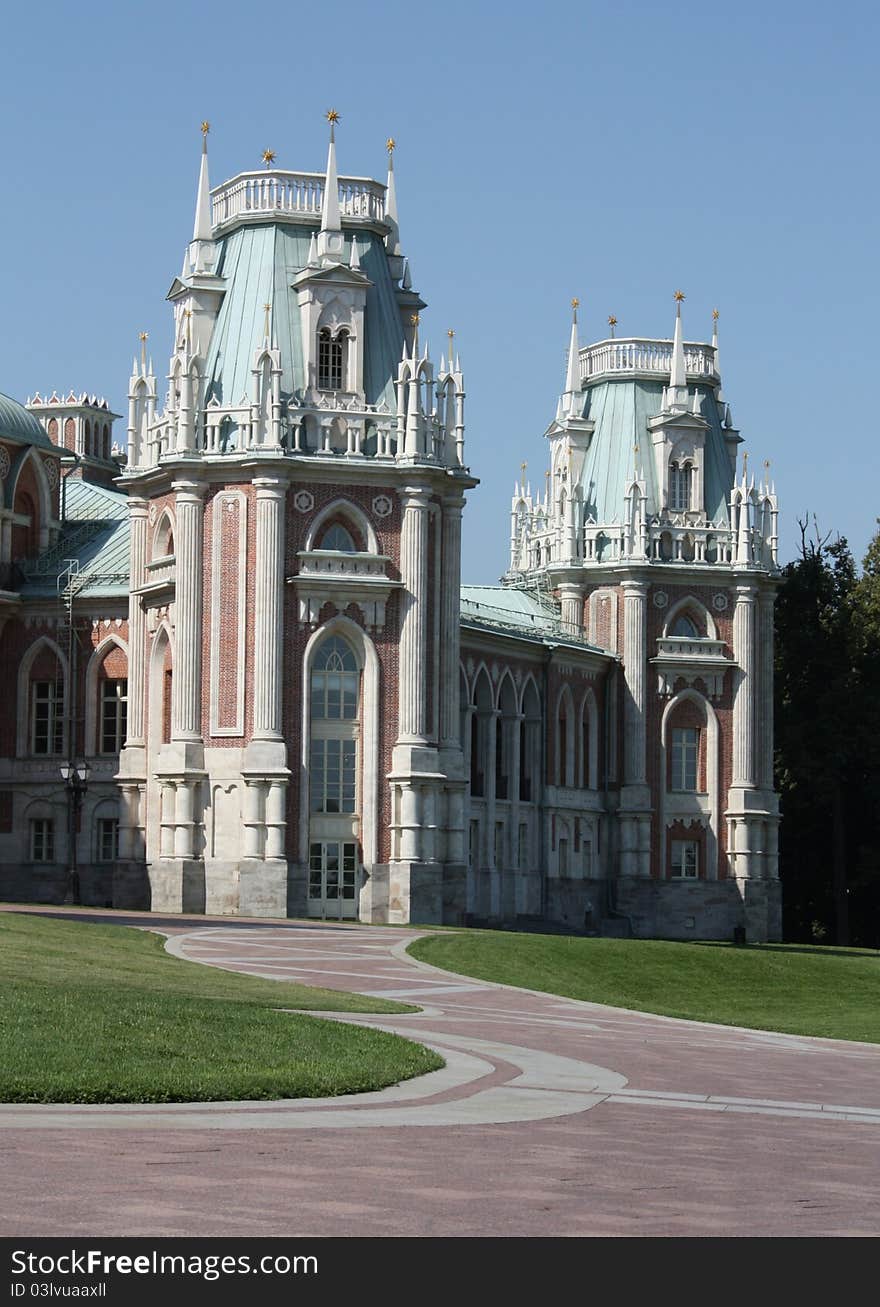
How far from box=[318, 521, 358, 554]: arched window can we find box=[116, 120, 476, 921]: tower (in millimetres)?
61

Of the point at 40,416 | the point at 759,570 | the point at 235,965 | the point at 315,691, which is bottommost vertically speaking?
the point at 235,965

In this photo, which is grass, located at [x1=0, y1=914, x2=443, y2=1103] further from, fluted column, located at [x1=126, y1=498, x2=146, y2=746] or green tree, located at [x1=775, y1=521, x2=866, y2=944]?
green tree, located at [x1=775, y1=521, x2=866, y2=944]

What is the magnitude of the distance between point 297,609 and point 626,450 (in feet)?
93.0

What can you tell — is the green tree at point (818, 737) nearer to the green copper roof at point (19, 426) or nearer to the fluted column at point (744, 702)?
the fluted column at point (744, 702)

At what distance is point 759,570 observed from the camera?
93.0m

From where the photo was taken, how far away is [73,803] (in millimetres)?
76000

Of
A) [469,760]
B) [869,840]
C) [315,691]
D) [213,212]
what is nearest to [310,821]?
[315,691]

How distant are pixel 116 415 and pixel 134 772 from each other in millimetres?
26769

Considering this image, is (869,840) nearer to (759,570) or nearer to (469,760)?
(759,570)

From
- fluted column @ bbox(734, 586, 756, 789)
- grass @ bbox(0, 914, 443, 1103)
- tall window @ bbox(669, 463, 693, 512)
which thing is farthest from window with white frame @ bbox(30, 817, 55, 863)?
grass @ bbox(0, 914, 443, 1103)

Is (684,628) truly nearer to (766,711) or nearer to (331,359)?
(766,711)

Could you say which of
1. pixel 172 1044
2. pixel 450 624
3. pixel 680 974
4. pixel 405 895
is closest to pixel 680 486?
pixel 450 624

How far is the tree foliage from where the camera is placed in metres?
95.4

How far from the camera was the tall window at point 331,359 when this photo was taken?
73500mm
